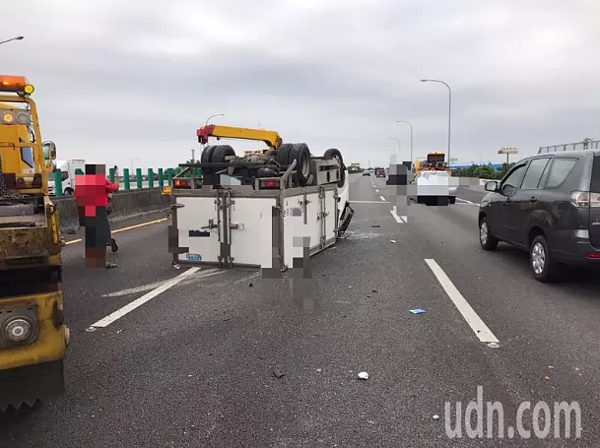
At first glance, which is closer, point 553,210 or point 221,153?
point 553,210

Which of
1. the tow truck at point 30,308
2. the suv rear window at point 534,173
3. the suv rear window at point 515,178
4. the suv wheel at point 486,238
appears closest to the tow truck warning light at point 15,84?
the tow truck at point 30,308

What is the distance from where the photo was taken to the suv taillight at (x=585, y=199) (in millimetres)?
6570

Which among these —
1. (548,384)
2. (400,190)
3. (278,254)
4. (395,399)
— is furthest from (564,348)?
(400,190)

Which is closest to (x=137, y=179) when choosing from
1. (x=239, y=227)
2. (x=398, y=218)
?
(x=398, y=218)

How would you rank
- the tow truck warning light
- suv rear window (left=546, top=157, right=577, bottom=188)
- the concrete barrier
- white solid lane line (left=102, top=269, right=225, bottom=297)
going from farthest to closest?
the concrete barrier
suv rear window (left=546, top=157, right=577, bottom=188)
white solid lane line (left=102, top=269, right=225, bottom=297)
the tow truck warning light

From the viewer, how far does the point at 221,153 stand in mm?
9656

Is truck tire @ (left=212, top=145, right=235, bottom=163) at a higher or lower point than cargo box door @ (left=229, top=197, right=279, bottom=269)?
higher

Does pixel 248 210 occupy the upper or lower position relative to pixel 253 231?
upper

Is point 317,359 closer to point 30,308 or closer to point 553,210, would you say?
point 30,308

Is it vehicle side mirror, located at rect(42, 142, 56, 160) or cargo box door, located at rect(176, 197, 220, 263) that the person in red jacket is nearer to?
cargo box door, located at rect(176, 197, 220, 263)

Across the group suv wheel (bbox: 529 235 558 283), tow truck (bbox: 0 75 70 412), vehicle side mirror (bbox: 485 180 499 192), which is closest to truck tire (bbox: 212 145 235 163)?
vehicle side mirror (bbox: 485 180 499 192)

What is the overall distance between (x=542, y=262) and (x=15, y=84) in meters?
7.00

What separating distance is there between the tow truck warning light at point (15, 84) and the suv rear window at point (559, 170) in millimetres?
6700

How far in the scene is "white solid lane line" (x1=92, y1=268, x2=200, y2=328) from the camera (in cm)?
577
